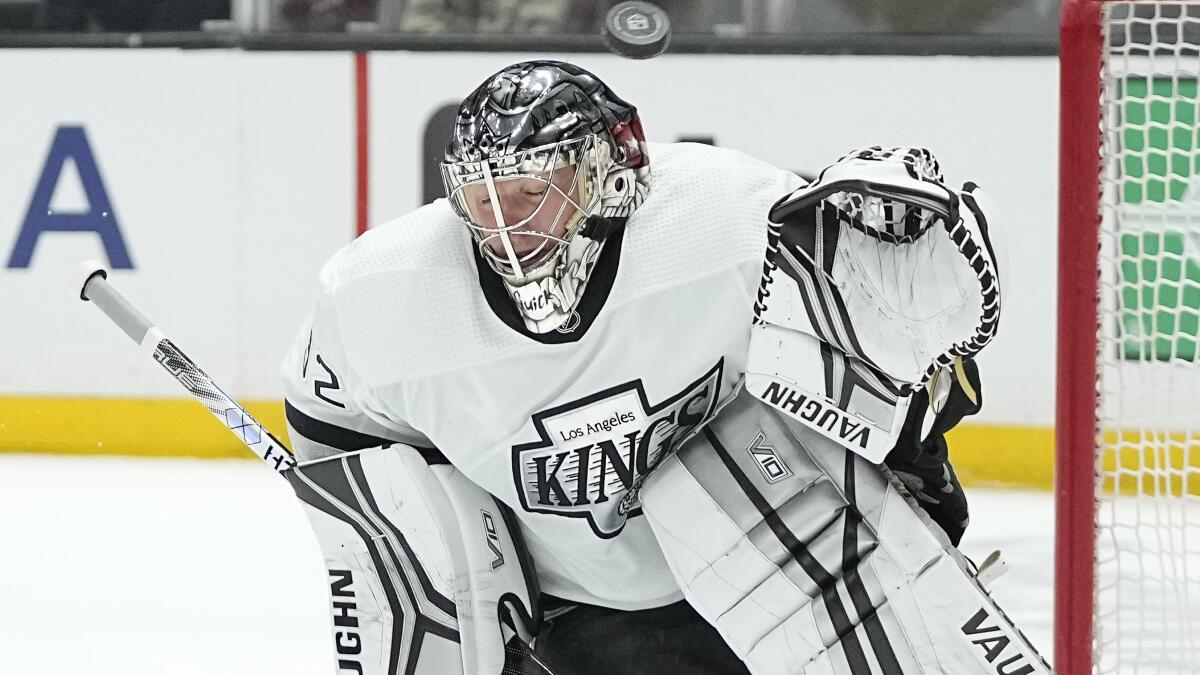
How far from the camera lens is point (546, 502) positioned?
5.75 ft

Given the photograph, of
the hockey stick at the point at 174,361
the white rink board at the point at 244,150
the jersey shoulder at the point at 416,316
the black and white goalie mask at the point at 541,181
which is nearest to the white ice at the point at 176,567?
the white rink board at the point at 244,150

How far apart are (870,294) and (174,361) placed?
Answer: 0.89 metres

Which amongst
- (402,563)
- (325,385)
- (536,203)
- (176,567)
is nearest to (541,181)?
(536,203)

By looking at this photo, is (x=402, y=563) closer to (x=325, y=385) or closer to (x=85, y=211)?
(x=325, y=385)

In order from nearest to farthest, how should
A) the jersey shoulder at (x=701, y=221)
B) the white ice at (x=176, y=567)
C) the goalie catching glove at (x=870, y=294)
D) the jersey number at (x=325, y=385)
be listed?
the goalie catching glove at (x=870, y=294), the jersey shoulder at (x=701, y=221), the jersey number at (x=325, y=385), the white ice at (x=176, y=567)

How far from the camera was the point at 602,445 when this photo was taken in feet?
5.52

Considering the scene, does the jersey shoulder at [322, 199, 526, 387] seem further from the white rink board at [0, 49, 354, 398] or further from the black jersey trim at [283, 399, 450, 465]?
the white rink board at [0, 49, 354, 398]

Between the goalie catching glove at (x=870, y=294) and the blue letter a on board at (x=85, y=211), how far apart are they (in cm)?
276

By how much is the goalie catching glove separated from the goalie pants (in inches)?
17.8

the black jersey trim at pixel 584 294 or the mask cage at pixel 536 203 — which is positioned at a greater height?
the mask cage at pixel 536 203

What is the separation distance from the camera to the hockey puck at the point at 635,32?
2.82 meters

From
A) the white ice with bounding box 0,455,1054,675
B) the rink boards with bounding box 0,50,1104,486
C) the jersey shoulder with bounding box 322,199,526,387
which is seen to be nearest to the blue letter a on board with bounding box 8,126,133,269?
the rink boards with bounding box 0,50,1104,486

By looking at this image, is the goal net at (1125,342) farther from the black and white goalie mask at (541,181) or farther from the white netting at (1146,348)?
the black and white goalie mask at (541,181)

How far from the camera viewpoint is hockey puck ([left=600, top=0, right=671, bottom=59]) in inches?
111
